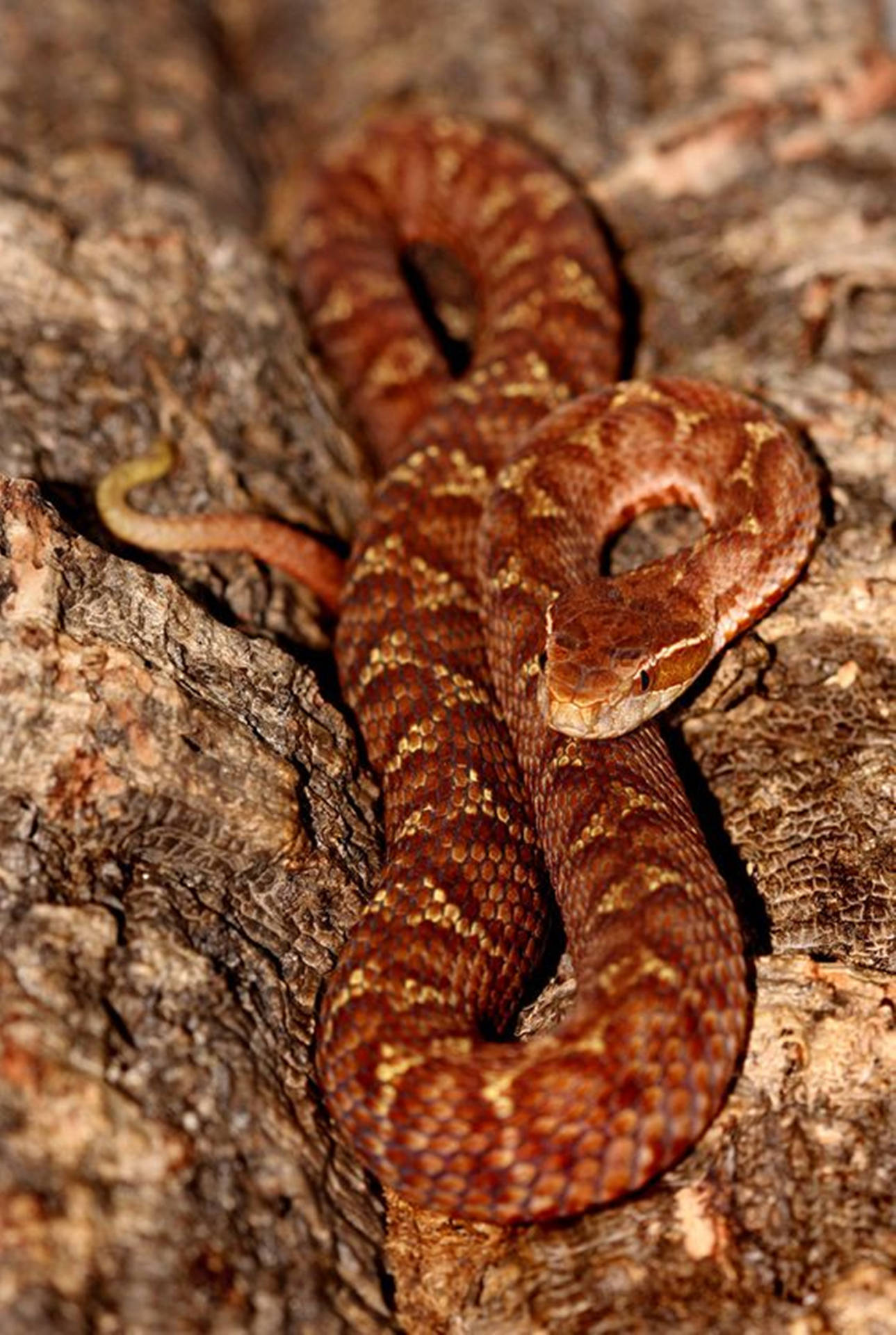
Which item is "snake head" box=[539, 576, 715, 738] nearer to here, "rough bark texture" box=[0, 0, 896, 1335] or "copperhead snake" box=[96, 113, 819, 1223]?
"copperhead snake" box=[96, 113, 819, 1223]

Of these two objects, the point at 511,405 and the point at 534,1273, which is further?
the point at 511,405

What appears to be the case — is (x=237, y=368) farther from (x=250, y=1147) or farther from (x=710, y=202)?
(x=250, y=1147)

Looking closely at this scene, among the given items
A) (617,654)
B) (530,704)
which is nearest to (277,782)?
(530,704)

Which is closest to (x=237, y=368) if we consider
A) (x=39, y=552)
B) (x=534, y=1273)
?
(x=39, y=552)

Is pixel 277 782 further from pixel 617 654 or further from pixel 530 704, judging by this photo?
pixel 617 654

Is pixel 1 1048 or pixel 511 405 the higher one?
pixel 511 405

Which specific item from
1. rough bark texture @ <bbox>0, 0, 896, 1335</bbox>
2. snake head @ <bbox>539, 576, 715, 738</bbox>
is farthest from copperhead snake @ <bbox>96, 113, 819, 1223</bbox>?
rough bark texture @ <bbox>0, 0, 896, 1335</bbox>
